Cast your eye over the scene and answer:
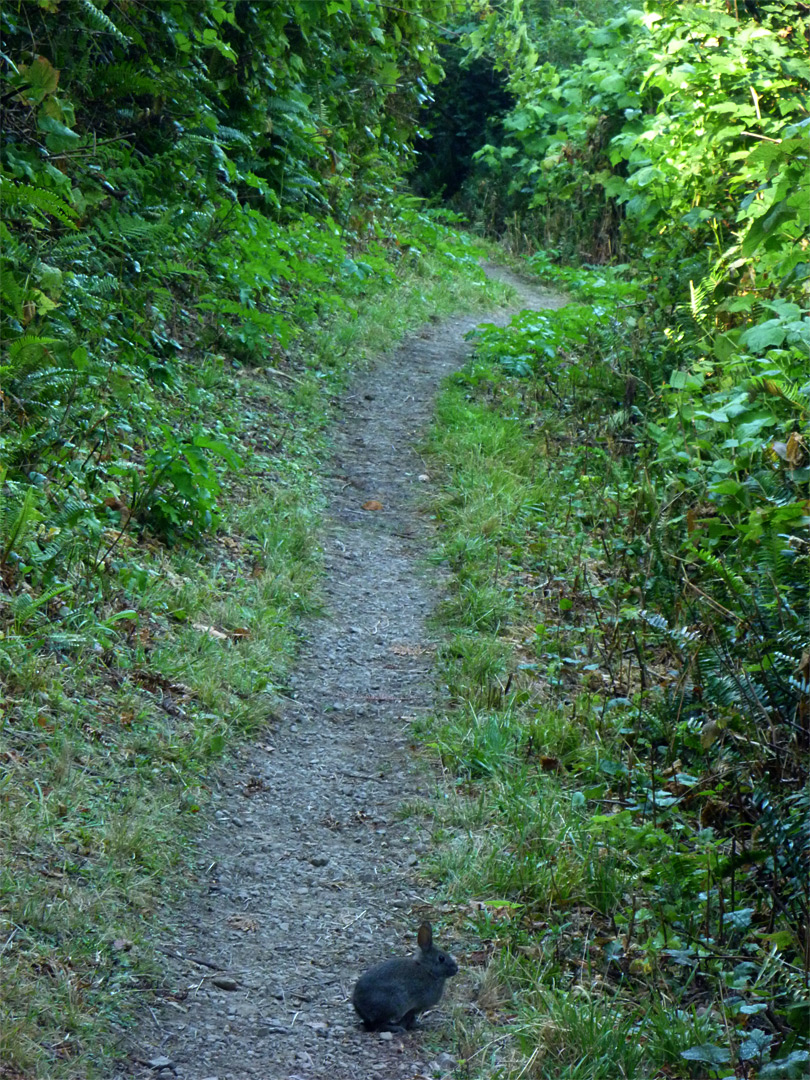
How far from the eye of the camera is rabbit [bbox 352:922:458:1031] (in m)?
2.96

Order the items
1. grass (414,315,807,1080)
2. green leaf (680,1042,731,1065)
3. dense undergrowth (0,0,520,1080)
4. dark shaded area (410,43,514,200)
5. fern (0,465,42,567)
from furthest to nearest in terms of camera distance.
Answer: dark shaded area (410,43,514,200), fern (0,465,42,567), dense undergrowth (0,0,520,1080), grass (414,315,807,1080), green leaf (680,1042,731,1065)

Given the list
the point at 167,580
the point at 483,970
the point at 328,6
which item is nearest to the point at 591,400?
the point at 328,6

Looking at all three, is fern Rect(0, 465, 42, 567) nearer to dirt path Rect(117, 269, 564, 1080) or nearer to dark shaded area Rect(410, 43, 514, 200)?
dirt path Rect(117, 269, 564, 1080)

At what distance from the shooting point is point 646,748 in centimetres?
446

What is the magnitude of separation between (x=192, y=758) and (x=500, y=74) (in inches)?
789

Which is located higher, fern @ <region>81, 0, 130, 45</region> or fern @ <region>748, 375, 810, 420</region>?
fern @ <region>81, 0, 130, 45</region>

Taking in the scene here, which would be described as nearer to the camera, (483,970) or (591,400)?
(483,970)

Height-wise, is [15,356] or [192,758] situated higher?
[15,356]

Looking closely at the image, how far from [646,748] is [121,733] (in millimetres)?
2229

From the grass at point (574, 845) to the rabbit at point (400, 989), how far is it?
0.46 ft

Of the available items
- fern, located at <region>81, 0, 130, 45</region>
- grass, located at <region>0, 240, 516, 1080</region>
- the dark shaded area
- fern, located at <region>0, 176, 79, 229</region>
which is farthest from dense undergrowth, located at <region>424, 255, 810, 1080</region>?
the dark shaded area

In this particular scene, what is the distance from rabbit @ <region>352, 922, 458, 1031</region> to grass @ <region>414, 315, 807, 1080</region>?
0.46 ft

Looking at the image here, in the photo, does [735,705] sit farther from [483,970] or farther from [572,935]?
[483,970]

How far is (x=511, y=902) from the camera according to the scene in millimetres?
3484
